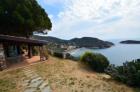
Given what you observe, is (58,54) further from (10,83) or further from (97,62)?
(10,83)

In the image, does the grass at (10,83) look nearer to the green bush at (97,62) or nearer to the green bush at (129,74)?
the green bush at (129,74)

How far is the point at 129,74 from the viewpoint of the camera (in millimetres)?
14297

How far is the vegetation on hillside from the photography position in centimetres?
2164

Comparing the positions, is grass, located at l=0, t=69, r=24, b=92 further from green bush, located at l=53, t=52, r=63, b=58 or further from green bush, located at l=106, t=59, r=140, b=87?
green bush, located at l=53, t=52, r=63, b=58

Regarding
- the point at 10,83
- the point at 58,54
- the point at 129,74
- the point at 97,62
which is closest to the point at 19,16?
the point at 58,54

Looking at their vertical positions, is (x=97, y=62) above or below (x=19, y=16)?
below

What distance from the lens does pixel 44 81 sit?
12.2m

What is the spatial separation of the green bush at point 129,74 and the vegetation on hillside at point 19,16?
36.4 ft

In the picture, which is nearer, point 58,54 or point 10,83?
point 10,83

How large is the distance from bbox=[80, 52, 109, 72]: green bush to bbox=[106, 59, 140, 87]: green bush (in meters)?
2.67

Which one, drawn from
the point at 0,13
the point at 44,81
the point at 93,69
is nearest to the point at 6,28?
the point at 0,13

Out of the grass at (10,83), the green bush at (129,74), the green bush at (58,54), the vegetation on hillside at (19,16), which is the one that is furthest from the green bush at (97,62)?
the vegetation on hillside at (19,16)

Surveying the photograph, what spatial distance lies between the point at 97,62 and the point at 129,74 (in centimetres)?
439

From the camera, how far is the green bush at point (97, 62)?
720 inches
